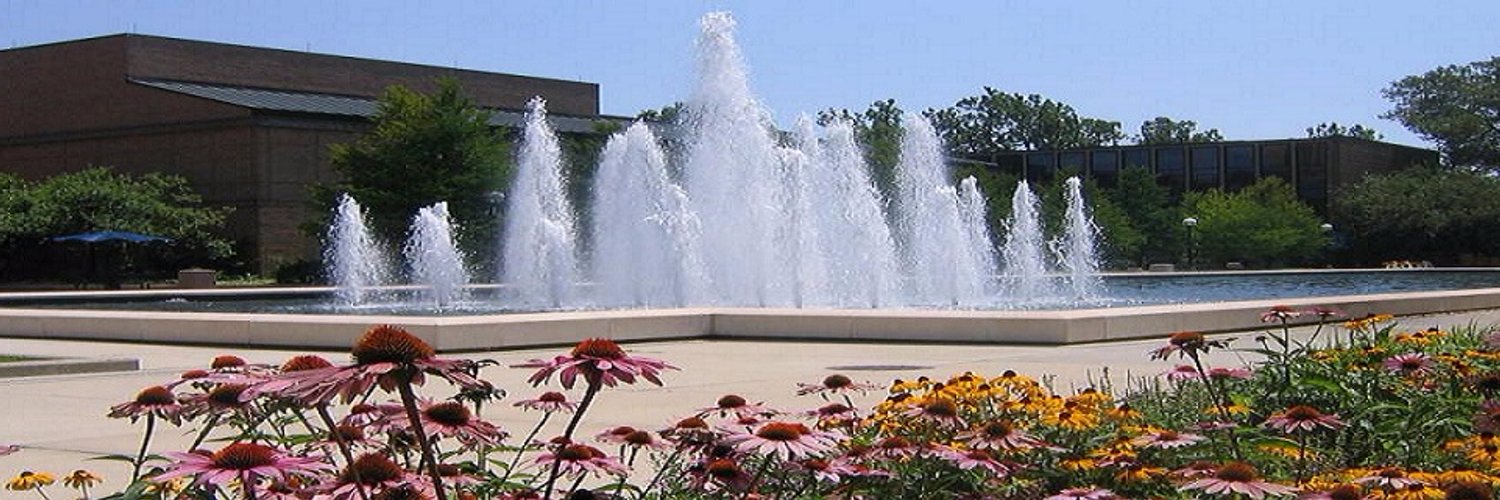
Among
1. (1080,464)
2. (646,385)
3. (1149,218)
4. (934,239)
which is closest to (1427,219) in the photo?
(1149,218)

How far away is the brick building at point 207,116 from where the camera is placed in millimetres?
54969

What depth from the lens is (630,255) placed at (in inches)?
1250

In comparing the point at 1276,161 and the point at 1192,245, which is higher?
the point at 1276,161

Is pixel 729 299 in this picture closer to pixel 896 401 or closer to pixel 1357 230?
pixel 896 401

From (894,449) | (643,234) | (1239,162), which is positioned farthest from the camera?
(1239,162)

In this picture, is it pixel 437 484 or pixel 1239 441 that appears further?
pixel 1239 441

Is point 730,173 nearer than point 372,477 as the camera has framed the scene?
No

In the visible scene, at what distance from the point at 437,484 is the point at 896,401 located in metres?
3.00

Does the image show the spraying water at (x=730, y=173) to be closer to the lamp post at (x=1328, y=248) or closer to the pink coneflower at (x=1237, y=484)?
the pink coneflower at (x=1237, y=484)

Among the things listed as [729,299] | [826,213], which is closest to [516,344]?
[729,299]

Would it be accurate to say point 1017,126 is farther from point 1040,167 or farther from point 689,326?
point 689,326

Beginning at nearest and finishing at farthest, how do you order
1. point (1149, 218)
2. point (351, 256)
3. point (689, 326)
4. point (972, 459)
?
point (972, 459), point (689, 326), point (351, 256), point (1149, 218)

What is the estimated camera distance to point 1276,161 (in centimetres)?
8288

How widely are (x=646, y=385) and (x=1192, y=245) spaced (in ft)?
186
